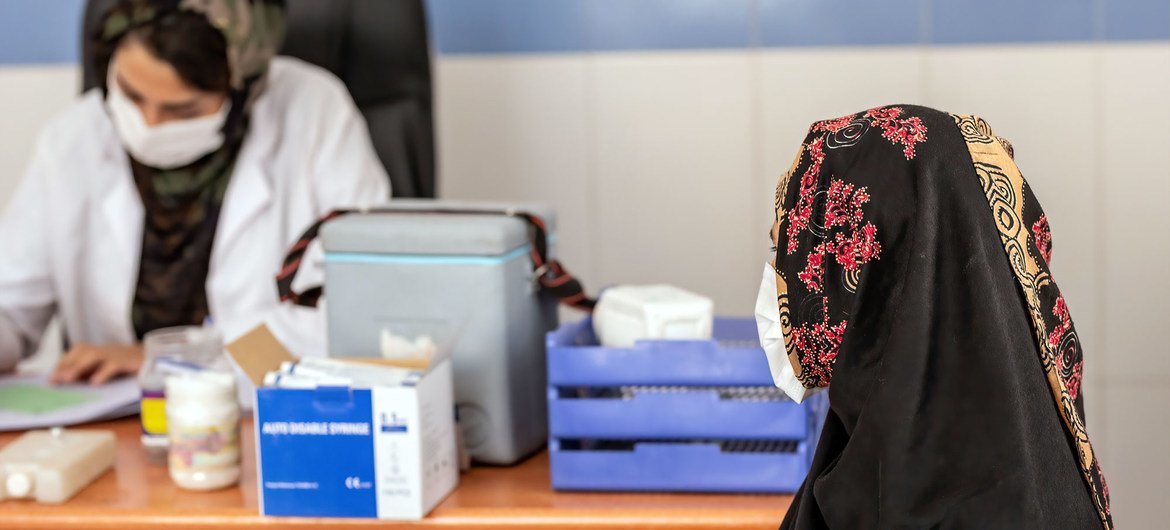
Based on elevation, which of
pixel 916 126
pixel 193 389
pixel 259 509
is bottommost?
pixel 259 509

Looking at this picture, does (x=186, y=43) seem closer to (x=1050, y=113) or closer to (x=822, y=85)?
(x=822, y=85)

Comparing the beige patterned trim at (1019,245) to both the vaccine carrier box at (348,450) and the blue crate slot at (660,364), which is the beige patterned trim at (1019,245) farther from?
the vaccine carrier box at (348,450)

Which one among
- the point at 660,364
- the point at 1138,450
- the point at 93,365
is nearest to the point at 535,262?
the point at 660,364

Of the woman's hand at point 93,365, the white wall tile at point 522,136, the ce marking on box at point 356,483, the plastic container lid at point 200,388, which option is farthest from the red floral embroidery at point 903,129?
the white wall tile at point 522,136

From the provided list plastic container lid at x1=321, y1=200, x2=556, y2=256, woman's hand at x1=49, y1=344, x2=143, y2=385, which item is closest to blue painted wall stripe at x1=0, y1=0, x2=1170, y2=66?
woman's hand at x1=49, y1=344, x2=143, y2=385

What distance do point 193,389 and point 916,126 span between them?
2.69ft

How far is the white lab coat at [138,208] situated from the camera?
2.13 meters

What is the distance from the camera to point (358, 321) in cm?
145

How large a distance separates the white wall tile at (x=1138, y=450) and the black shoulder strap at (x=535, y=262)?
1645 millimetres

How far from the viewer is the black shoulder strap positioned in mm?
1470

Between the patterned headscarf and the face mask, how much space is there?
1237 millimetres

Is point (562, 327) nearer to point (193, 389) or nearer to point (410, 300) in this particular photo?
point (410, 300)

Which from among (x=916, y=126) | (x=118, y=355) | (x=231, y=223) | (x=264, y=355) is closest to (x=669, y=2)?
(x=231, y=223)

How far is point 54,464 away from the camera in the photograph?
54.7 inches
